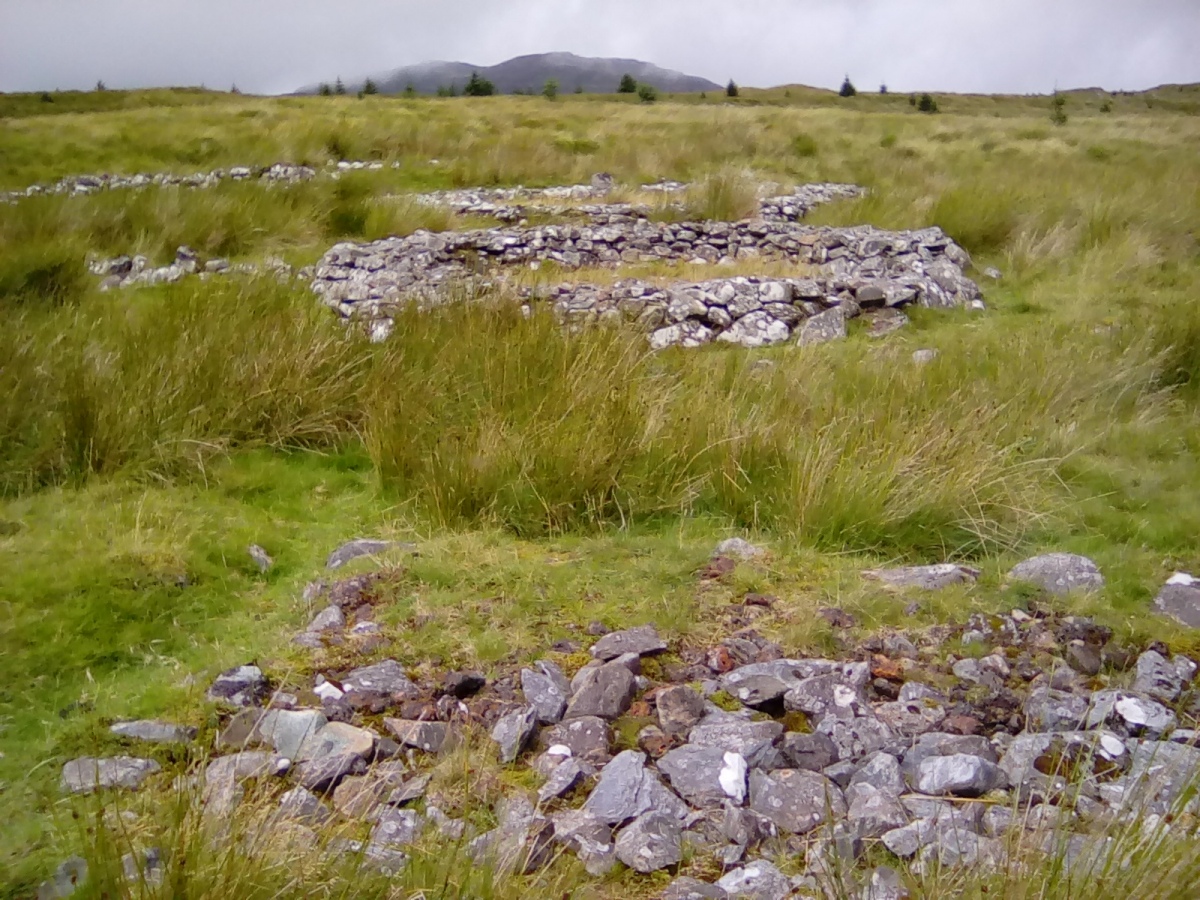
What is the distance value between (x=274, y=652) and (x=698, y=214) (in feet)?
33.1

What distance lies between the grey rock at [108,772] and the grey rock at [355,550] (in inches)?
53.8

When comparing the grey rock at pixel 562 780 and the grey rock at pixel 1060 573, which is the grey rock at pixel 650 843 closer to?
the grey rock at pixel 562 780

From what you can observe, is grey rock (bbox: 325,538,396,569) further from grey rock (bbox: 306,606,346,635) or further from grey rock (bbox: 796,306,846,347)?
grey rock (bbox: 796,306,846,347)

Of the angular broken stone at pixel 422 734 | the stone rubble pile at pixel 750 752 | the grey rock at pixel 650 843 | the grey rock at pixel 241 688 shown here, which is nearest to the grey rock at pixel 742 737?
the stone rubble pile at pixel 750 752

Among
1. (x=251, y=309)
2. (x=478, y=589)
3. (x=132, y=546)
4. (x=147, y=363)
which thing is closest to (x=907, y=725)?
(x=478, y=589)

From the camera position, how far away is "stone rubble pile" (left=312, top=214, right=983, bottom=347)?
6.88 metres

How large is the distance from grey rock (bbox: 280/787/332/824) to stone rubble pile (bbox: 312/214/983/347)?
3967 millimetres

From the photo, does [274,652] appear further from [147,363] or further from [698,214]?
[698,214]

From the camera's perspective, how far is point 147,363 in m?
4.53

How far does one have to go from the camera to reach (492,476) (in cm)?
390

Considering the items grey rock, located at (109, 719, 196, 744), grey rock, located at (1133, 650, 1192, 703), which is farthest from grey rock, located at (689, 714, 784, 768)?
grey rock, located at (109, 719, 196, 744)

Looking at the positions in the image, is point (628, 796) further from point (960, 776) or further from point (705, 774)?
point (960, 776)

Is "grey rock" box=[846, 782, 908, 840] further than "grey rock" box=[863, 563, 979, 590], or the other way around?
"grey rock" box=[863, 563, 979, 590]

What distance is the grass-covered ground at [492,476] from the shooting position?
3018 millimetres
